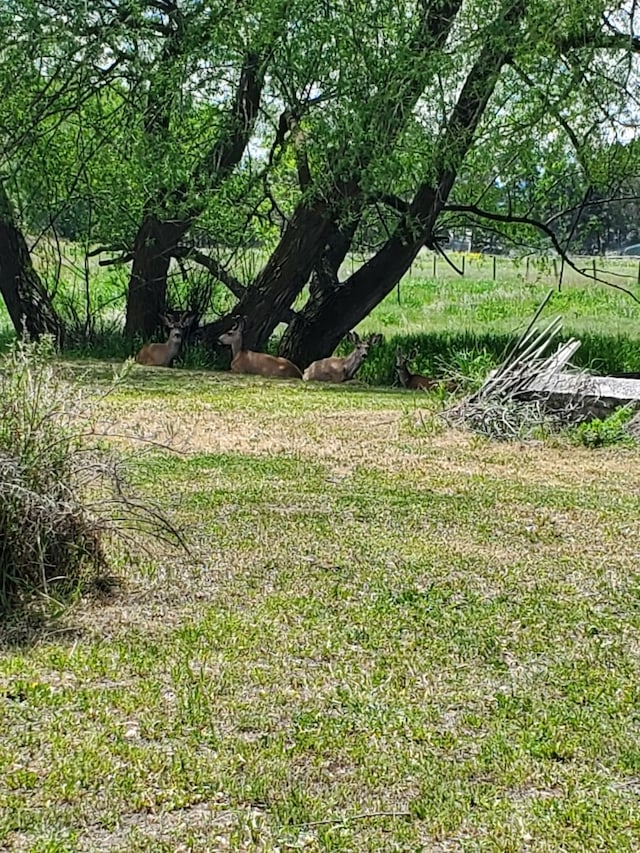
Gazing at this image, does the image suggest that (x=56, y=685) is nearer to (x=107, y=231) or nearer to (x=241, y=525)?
(x=241, y=525)

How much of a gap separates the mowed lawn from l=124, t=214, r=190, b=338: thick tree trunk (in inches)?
402

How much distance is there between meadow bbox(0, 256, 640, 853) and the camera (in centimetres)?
324

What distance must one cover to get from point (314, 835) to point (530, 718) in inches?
41.6

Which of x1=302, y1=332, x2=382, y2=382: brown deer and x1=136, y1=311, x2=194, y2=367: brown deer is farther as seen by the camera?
x1=136, y1=311, x2=194, y2=367: brown deer

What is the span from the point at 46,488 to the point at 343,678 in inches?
59.6

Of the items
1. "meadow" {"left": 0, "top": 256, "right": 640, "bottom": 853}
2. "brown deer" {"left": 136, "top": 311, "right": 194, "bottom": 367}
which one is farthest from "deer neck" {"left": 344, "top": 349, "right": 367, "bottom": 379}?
"meadow" {"left": 0, "top": 256, "right": 640, "bottom": 853}

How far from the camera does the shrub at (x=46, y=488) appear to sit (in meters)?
4.70

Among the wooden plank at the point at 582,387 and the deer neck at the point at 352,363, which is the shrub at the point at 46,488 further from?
the deer neck at the point at 352,363

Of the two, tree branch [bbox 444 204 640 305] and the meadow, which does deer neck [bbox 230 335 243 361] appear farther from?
the meadow

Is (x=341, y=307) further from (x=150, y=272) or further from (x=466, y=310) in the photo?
(x=466, y=310)

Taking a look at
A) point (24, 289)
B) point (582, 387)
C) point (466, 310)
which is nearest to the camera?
point (582, 387)

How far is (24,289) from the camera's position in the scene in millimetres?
17859

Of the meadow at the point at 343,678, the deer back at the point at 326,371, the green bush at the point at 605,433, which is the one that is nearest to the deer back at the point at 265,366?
the deer back at the point at 326,371

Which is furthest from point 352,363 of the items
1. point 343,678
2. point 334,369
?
point 343,678
